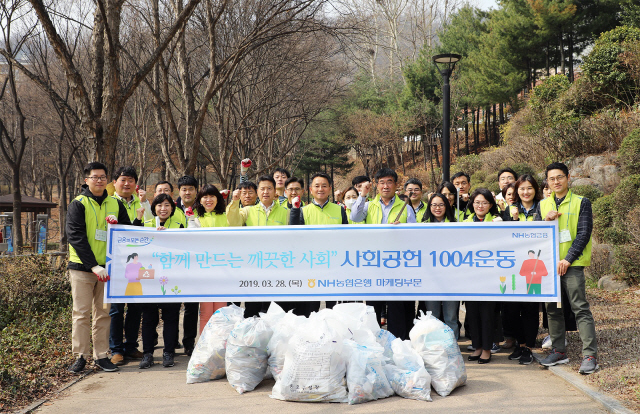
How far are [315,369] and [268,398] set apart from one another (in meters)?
0.54

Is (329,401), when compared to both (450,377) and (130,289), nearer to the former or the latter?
(450,377)

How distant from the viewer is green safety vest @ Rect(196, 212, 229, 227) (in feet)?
19.2

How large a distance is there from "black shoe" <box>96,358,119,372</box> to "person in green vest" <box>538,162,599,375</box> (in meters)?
4.27

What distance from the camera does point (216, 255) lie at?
5.50 metres

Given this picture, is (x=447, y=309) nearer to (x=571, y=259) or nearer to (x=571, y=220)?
(x=571, y=259)

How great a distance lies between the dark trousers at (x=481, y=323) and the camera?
530 centimetres

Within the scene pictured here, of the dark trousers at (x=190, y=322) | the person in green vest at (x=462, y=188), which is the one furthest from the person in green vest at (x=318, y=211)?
the person in green vest at (x=462, y=188)

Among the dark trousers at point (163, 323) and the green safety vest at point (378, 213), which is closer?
the dark trousers at point (163, 323)

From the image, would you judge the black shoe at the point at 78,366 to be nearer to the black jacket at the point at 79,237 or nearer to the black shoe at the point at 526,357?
the black jacket at the point at 79,237

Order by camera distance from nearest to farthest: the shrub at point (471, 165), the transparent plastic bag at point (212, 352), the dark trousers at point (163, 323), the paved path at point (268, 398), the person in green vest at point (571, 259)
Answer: the paved path at point (268, 398) < the transparent plastic bag at point (212, 352) < the person in green vest at point (571, 259) < the dark trousers at point (163, 323) < the shrub at point (471, 165)

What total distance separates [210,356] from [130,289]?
4.35ft

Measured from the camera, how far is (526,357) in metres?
5.34

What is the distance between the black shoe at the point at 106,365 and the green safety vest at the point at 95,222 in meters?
0.97

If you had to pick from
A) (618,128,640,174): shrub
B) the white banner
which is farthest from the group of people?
(618,128,640,174): shrub
